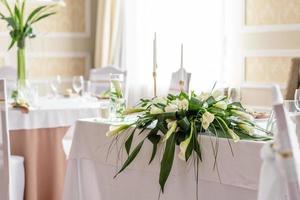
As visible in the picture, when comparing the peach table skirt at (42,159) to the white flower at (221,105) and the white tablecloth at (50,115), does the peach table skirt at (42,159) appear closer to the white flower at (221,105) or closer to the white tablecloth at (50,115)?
the white tablecloth at (50,115)

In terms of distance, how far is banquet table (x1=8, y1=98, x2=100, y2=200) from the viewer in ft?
12.6

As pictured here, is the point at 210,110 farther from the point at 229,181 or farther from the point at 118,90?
the point at 118,90

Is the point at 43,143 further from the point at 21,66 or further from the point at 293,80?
the point at 293,80

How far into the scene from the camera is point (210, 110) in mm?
2438

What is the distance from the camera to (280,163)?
4.24 feet

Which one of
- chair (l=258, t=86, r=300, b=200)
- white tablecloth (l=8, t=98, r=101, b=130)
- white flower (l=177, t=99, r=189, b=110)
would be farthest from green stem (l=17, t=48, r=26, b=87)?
chair (l=258, t=86, r=300, b=200)

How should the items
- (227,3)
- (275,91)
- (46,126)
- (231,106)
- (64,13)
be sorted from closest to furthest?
(275,91) → (231,106) → (46,126) → (227,3) → (64,13)

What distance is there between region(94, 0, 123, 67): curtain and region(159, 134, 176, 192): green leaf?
432cm

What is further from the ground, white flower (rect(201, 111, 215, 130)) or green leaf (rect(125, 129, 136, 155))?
white flower (rect(201, 111, 215, 130))

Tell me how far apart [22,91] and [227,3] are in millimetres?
2258

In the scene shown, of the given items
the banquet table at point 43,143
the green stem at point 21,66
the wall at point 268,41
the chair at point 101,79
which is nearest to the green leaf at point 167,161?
the banquet table at point 43,143

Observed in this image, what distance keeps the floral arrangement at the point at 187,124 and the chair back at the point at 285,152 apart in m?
0.76

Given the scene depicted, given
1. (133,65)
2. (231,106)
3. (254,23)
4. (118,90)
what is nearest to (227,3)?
(254,23)

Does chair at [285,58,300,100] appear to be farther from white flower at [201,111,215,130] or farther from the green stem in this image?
white flower at [201,111,215,130]
